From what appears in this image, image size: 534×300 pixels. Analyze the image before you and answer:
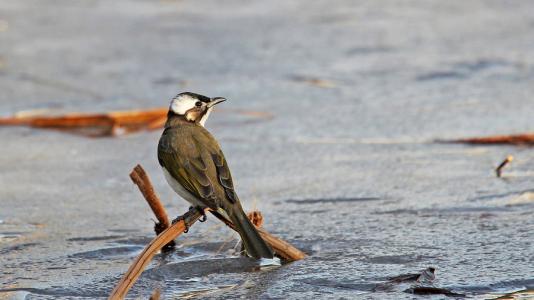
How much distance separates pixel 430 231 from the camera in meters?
5.44

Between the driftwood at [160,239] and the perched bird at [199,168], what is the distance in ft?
0.28

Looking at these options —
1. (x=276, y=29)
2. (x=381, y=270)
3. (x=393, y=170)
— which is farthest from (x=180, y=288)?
(x=276, y=29)

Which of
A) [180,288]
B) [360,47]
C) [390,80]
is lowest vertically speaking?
[180,288]

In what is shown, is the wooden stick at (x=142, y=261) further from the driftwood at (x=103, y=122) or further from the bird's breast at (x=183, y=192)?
the driftwood at (x=103, y=122)

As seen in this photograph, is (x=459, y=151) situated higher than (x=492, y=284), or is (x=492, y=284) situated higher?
(x=459, y=151)

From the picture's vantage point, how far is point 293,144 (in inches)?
293

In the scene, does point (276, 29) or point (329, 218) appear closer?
point (329, 218)

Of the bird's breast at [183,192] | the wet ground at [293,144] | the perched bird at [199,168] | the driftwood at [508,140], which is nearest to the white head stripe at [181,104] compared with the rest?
the perched bird at [199,168]

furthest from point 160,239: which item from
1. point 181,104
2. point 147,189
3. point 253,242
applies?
point 181,104

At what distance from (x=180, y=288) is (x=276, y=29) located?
6.62 m

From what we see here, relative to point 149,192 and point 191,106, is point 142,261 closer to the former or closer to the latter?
point 149,192

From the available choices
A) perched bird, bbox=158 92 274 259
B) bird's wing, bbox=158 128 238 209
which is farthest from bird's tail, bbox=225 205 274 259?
bird's wing, bbox=158 128 238 209

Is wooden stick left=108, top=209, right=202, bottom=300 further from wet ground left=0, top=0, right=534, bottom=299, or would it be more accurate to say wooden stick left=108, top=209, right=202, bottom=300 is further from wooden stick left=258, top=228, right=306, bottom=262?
wooden stick left=258, top=228, right=306, bottom=262

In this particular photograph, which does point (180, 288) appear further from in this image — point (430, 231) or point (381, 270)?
point (430, 231)
